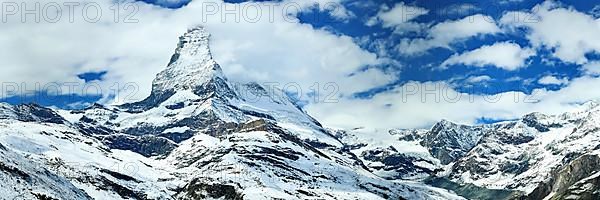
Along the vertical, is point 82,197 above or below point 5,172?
below

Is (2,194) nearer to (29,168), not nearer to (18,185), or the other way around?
(18,185)

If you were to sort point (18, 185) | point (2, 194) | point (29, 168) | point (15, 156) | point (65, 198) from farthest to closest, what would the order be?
point (15, 156) < point (29, 168) < point (65, 198) < point (18, 185) < point (2, 194)

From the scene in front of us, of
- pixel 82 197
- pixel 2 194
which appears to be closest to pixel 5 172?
pixel 2 194

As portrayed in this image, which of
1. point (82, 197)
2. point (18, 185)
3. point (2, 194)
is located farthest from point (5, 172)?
point (82, 197)

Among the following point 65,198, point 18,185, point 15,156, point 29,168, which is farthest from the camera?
point 15,156

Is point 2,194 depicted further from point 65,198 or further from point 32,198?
point 65,198

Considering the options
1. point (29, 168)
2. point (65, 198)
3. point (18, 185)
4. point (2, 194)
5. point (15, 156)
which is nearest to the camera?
point (2, 194)

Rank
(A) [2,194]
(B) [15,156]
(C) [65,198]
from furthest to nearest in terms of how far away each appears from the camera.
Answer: (B) [15,156] → (C) [65,198] → (A) [2,194]

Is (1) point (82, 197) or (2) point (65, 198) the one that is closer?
(2) point (65, 198)

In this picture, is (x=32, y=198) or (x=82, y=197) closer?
(x=32, y=198)
